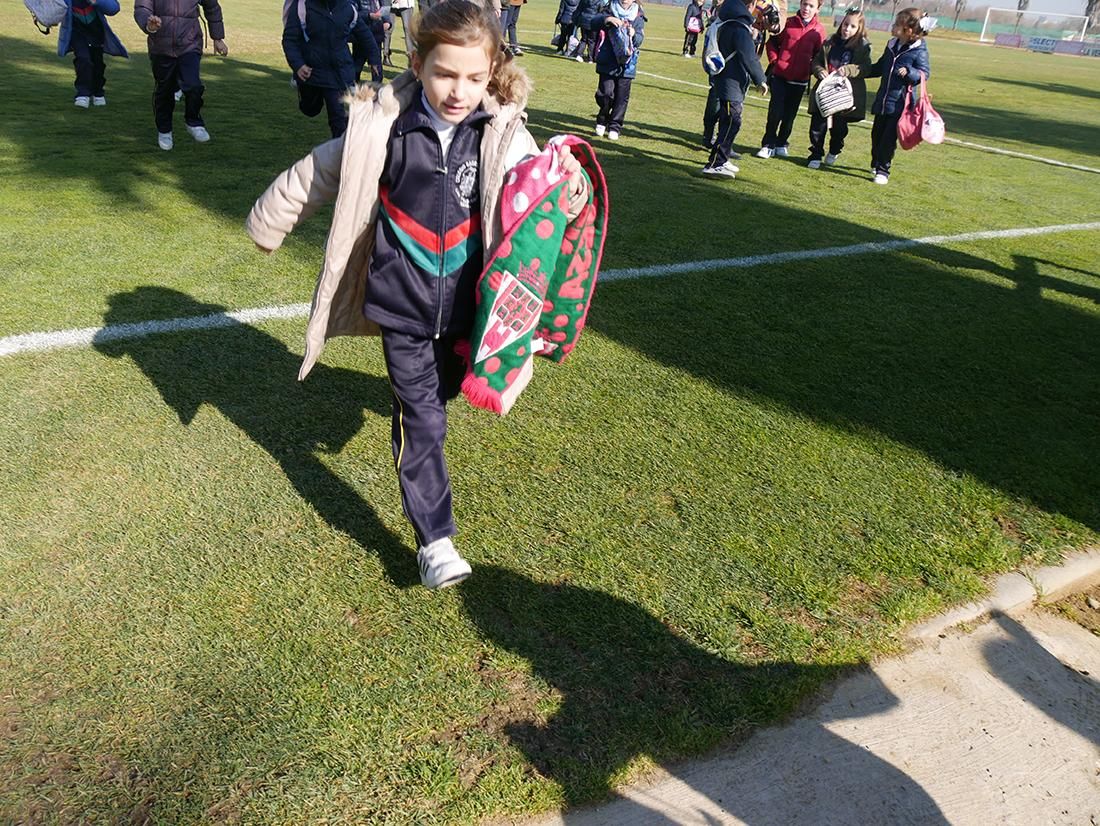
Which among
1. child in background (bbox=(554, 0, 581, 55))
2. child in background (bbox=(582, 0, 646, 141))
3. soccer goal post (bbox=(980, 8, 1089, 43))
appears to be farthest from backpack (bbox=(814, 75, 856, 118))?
soccer goal post (bbox=(980, 8, 1089, 43))

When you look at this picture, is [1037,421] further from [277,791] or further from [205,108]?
[205,108]

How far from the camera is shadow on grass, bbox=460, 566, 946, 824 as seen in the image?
2.21 m

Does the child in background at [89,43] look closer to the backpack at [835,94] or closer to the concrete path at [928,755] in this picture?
the backpack at [835,94]

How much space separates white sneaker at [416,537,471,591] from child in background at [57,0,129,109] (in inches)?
327

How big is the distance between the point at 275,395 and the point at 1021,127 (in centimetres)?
1552

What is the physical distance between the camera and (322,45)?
24.4 ft

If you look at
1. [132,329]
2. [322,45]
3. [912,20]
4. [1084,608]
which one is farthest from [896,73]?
[132,329]

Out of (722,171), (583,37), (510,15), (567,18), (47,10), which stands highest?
(567,18)

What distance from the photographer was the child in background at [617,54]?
984 centimetres

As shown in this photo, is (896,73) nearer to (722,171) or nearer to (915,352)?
(722,171)

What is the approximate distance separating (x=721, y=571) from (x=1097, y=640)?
4.01 ft

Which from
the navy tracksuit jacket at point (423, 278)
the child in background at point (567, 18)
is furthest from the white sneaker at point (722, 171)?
the child in background at point (567, 18)

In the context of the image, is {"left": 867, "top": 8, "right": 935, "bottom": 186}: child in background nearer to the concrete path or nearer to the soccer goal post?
the concrete path

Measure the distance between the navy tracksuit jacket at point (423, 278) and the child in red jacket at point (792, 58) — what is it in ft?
27.0
